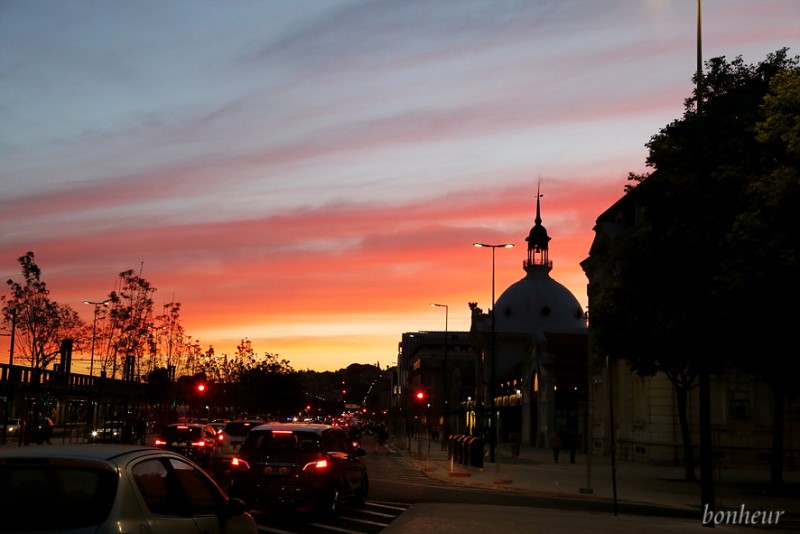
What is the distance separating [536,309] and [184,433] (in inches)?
3373

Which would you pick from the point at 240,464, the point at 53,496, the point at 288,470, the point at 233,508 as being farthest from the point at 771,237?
the point at 53,496

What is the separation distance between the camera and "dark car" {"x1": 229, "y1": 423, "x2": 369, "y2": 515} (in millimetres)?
17141

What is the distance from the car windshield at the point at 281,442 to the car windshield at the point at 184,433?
1571 cm

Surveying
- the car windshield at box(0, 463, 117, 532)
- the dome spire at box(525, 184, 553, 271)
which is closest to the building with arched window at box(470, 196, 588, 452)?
the dome spire at box(525, 184, 553, 271)

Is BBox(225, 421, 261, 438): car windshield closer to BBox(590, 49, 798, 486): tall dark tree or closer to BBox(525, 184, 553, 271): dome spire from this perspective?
BBox(590, 49, 798, 486): tall dark tree

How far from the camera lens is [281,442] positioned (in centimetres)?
1791

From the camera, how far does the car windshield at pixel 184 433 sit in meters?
33.0

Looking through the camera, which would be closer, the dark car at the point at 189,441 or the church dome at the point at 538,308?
the dark car at the point at 189,441

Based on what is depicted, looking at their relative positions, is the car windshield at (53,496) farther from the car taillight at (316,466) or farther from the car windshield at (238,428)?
the car windshield at (238,428)

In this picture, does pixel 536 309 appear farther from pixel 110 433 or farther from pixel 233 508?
pixel 233 508

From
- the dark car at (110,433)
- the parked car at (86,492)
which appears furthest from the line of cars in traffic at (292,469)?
the dark car at (110,433)

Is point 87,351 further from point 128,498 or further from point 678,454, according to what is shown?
point 128,498

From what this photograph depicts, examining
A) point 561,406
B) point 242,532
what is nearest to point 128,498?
point 242,532

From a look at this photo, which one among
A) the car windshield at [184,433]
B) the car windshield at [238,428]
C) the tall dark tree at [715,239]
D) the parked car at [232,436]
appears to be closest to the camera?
the tall dark tree at [715,239]
